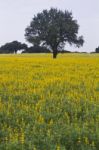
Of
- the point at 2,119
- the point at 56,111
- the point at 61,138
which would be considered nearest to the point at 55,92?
the point at 56,111

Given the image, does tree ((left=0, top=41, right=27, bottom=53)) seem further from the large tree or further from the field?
the field

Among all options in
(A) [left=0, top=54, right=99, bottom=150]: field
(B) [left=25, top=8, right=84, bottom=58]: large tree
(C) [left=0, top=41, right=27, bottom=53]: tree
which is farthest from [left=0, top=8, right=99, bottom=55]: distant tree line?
(A) [left=0, top=54, right=99, bottom=150]: field

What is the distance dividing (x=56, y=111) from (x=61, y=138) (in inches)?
108

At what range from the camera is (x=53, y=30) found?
66.4m

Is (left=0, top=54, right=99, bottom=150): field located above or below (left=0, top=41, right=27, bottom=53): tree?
above

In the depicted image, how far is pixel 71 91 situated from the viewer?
712 inches

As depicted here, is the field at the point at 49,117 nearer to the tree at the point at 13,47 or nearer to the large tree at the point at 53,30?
the large tree at the point at 53,30

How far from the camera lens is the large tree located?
66.6 metres

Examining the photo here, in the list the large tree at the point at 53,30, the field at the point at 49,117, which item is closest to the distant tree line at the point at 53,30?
the large tree at the point at 53,30

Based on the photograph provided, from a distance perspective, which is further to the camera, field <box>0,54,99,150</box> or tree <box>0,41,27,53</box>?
tree <box>0,41,27,53</box>

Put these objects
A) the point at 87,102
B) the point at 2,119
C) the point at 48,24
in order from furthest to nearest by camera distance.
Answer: the point at 48,24 → the point at 87,102 → the point at 2,119

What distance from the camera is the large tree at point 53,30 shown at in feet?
219

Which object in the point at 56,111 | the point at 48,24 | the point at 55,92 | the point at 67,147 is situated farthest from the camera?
the point at 48,24

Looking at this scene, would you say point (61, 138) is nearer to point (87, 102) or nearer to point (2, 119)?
point (2, 119)
